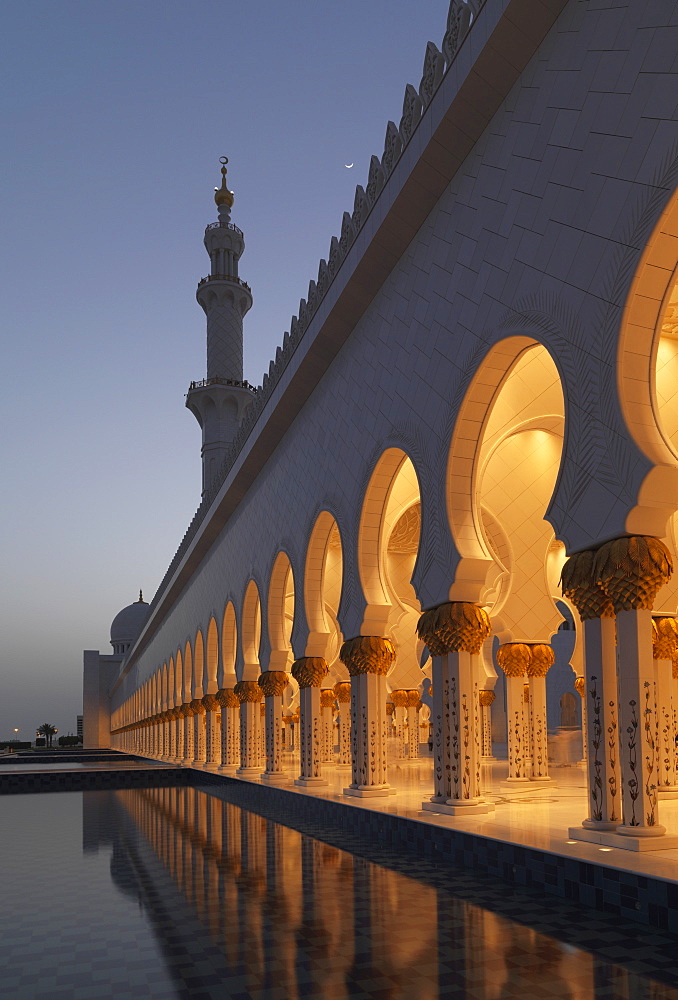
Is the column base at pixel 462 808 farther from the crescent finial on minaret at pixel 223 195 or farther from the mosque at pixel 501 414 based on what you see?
the crescent finial on minaret at pixel 223 195

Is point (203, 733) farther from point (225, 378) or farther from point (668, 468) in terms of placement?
point (668, 468)

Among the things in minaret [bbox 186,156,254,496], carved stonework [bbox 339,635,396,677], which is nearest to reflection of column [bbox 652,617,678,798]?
carved stonework [bbox 339,635,396,677]

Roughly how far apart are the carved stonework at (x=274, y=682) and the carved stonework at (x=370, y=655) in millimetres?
3194

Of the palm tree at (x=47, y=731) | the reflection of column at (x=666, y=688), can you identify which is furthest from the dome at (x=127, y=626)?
the reflection of column at (x=666, y=688)

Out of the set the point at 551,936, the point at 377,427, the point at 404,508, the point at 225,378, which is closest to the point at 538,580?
the point at 404,508

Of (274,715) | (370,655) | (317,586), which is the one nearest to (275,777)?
(274,715)

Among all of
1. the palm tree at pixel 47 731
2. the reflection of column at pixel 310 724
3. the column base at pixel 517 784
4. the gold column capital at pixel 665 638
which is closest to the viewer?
the gold column capital at pixel 665 638

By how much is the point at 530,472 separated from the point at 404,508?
65.2 inches

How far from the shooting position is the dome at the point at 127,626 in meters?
43.8

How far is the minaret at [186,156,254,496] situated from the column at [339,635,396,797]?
45.5 feet

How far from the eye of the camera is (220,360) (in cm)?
2109

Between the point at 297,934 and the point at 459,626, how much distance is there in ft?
8.97

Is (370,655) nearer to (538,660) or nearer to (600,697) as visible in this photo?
(538,660)

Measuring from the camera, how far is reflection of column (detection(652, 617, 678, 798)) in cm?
739
